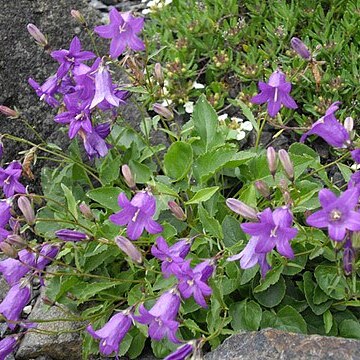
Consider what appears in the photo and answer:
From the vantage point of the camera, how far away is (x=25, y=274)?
111 inches

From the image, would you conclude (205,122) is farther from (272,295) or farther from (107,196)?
(272,295)

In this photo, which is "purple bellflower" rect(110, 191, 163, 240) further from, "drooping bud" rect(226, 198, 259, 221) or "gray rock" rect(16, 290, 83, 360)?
"gray rock" rect(16, 290, 83, 360)

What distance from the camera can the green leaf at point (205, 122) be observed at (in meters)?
3.42

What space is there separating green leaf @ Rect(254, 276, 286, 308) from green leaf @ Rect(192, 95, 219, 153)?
792 millimetres

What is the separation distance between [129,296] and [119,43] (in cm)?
112

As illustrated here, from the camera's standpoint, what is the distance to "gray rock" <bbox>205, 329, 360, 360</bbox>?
7.80 ft

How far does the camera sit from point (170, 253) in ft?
8.44

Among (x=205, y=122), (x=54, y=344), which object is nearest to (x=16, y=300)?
(x=54, y=344)

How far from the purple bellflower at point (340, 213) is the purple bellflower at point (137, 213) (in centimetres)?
68

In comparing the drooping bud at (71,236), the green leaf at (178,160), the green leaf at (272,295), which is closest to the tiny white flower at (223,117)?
the green leaf at (178,160)

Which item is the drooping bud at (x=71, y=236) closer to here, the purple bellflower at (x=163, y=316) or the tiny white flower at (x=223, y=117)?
the purple bellflower at (x=163, y=316)

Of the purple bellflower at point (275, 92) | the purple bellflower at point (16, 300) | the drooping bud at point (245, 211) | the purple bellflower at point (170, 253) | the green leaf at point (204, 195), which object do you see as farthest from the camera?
the green leaf at point (204, 195)

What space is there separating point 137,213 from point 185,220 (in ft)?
2.09

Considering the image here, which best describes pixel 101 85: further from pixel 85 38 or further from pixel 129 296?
pixel 85 38
